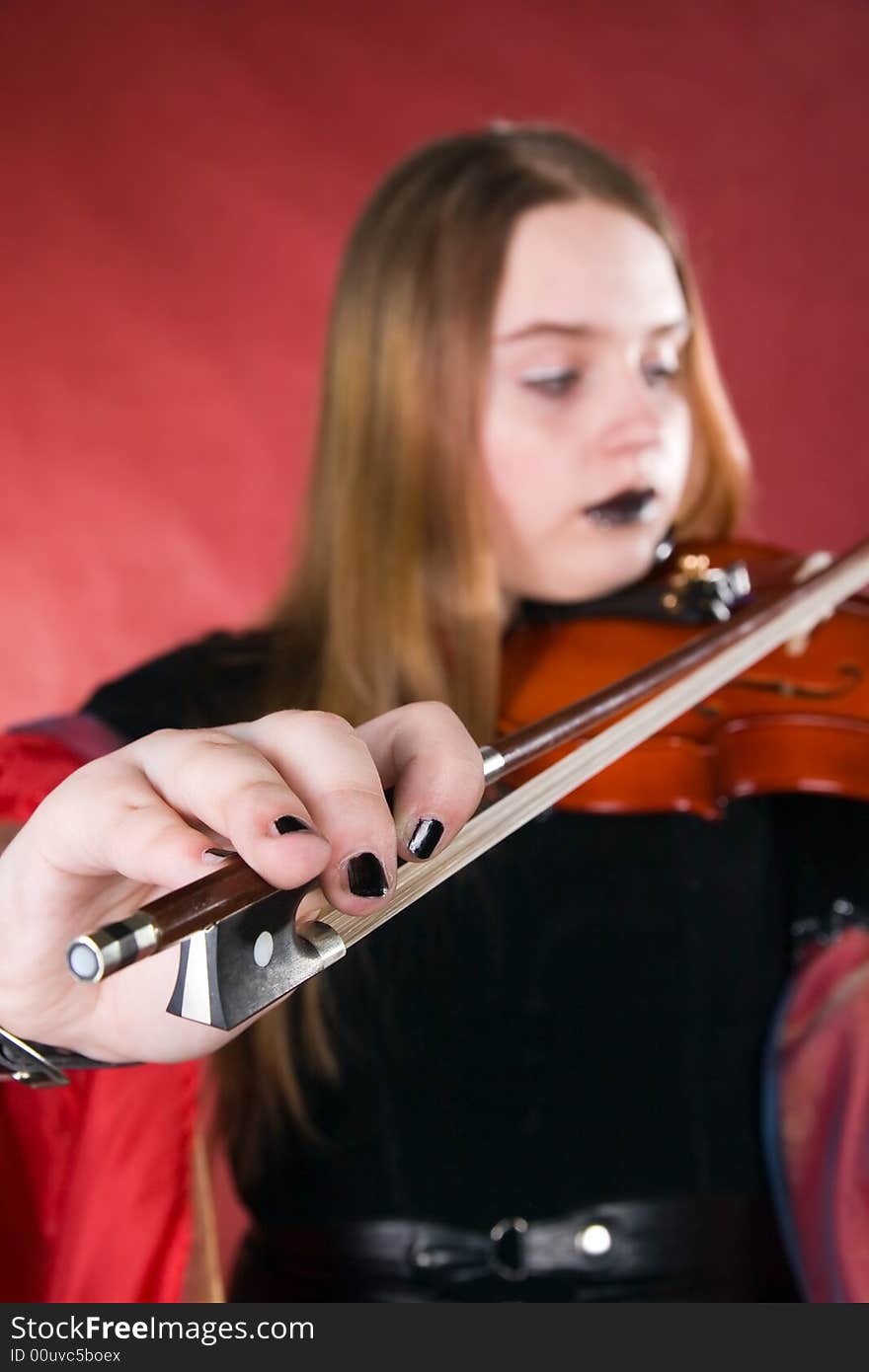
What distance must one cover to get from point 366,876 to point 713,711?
43 centimetres

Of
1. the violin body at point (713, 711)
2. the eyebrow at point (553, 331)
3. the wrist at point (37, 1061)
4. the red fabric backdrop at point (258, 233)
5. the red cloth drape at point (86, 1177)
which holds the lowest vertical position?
the red cloth drape at point (86, 1177)

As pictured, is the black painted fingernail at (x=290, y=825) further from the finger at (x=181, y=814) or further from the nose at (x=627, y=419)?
the nose at (x=627, y=419)

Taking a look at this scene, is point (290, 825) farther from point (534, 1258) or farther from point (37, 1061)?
point (534, 1258)

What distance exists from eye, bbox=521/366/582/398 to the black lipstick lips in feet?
0.20

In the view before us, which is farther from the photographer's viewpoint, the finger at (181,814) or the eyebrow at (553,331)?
the eyebrow at (553,331)

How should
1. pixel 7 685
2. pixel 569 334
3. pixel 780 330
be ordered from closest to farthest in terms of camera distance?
pixel 569 334 → pixel 7 685 → pixel 780 330

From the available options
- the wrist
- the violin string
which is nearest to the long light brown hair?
the violin string

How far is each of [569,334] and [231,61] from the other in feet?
1.97

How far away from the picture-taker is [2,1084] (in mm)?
503

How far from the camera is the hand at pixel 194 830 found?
29 centimetres

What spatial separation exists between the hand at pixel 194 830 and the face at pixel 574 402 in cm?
37

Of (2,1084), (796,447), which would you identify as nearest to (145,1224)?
(2,1084)

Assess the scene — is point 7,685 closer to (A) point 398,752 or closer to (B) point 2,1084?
(B) point 2,1084

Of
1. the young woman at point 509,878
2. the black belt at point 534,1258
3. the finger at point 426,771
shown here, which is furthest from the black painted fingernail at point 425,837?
the black belt at point 534,1258
